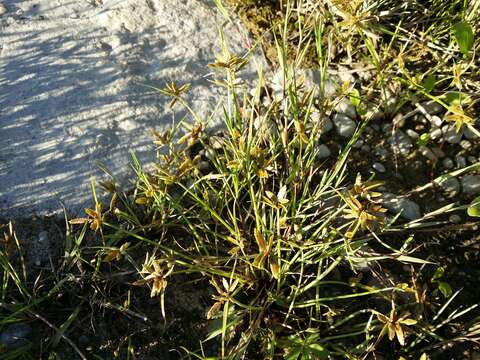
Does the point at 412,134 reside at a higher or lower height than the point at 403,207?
higher

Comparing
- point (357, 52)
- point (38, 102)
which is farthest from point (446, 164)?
point (38, 102)

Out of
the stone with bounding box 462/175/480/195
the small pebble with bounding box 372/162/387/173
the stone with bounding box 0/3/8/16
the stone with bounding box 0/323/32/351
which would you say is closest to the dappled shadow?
the stone with bounding box 0/3/8/16

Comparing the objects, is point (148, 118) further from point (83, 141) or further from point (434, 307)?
point (434, 307)

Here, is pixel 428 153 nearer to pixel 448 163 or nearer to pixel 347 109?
pixel 448 163

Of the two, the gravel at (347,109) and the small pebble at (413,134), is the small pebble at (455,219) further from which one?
the gravel at (347,109)

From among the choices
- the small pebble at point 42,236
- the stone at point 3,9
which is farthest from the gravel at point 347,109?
the stone at point 3,9

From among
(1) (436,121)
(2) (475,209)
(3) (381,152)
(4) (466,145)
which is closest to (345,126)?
(3) (381,152)

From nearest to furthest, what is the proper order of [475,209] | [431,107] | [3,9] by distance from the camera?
[475,209], [3,9], [431,107]
